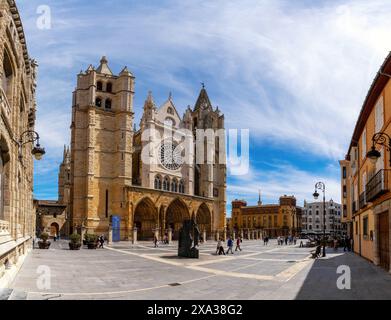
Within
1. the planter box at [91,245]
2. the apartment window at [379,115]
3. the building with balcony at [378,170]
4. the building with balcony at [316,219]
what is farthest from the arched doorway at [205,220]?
the building with balcony at [316,219]

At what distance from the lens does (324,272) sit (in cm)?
1712

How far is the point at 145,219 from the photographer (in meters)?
54.8

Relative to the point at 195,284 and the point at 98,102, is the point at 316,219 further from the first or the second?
the point at 195,284

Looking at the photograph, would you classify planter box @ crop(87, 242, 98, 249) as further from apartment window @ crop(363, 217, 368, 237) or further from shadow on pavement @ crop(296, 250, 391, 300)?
apartment window @ crop(363, 217, 368, 237)

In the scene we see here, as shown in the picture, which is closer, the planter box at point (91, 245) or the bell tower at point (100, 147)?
the planter box at point (91, 245)

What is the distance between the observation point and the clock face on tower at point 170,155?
59156 mm

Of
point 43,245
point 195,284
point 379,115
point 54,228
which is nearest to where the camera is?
point 195,284

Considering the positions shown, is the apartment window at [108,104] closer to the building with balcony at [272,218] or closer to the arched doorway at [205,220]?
the arched doorway at [205,220]

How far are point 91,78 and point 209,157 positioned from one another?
85.4 ft

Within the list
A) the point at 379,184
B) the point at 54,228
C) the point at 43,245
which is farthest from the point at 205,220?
the point at 379,184

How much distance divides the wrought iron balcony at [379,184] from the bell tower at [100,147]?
119ft

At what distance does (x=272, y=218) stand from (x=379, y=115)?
3526 inches
